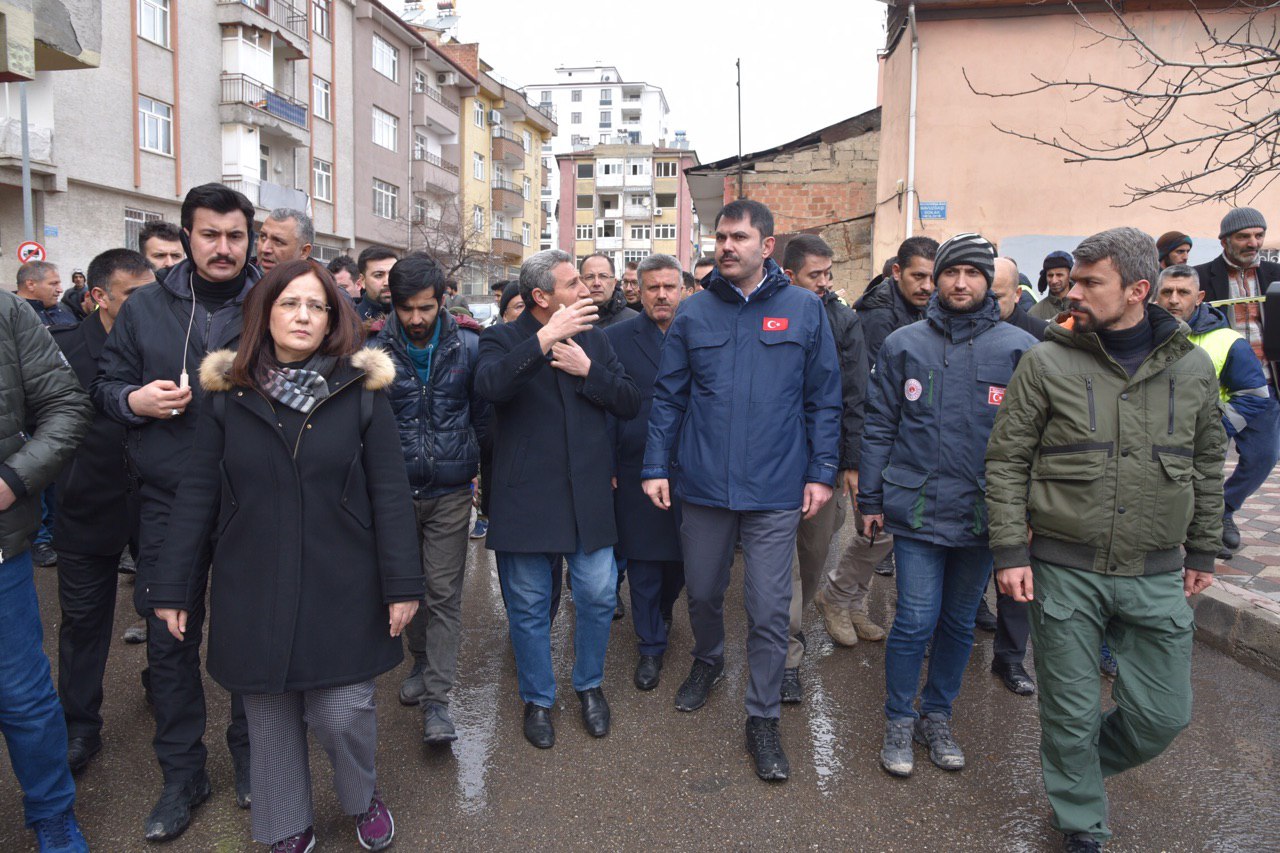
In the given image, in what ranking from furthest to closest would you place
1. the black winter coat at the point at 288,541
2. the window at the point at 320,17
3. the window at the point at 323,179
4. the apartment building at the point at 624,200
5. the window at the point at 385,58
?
the apartment building at the point at 624,200
the window at the point at 385,58
the window at the point at 323,179
the window at the point at 320,17
the black winter coat at the point at 288,541

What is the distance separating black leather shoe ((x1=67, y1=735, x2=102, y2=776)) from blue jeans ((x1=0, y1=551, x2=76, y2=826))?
655 mm

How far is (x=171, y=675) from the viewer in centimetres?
307

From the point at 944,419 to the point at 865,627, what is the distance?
1976mm

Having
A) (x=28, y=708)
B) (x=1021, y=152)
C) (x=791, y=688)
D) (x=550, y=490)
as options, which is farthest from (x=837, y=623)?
(x=1021, y=152)

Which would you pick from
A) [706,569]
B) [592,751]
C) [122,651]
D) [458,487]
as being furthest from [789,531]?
[122,651]

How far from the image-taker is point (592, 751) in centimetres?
364

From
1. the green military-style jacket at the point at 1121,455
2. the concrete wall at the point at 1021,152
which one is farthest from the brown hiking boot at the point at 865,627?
the concrete wall at the point at 1021,152

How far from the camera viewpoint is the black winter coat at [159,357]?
313 cm

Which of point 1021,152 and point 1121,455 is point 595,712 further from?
point 1021,152

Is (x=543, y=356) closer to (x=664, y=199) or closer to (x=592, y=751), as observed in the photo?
(x=592, y=751)

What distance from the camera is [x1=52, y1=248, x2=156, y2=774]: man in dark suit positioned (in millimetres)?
3471

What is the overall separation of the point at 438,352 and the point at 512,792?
1936 millimetres

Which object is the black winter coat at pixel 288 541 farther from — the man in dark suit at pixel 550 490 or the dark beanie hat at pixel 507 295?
the dark beanie hat at pixel 507 295

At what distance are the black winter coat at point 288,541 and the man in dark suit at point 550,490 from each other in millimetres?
962
